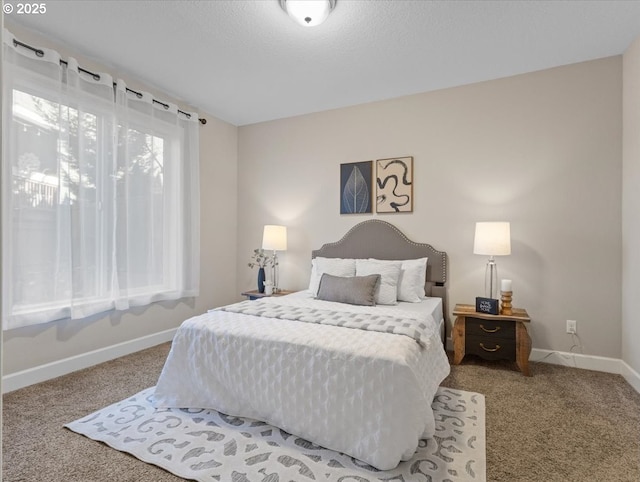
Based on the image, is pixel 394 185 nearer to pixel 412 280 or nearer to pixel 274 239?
pixel 412 280

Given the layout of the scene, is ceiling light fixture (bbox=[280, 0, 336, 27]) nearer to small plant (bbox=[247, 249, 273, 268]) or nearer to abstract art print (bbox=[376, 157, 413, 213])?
abstract art print (bbox=[376, 157, 413, 213])

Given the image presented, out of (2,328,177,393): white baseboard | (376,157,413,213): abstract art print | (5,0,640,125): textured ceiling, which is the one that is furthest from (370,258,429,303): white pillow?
(2,328,177,393): white baseboard

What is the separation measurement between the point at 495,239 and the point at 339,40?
2.09 metres

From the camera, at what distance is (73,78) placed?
9.87 ft

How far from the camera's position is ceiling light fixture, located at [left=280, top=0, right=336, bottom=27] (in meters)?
2.44

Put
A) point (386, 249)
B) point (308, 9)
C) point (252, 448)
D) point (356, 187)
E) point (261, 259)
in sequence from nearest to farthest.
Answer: point (252, 448)
point (308, 9)
point (386, 249)
point (356, 187)
point (261, 259)

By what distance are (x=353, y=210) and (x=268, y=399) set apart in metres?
2.48

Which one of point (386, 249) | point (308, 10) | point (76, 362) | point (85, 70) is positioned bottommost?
point (76, 362)

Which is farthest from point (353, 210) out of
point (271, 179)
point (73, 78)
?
point (73, 78)


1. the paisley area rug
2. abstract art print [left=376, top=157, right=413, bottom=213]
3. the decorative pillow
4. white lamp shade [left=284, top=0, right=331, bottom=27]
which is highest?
white lamp shade [left=284, top=0, right=331, bottom=27]

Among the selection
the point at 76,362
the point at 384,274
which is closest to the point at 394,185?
the point at 384,274

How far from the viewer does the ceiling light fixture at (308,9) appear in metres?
2.44

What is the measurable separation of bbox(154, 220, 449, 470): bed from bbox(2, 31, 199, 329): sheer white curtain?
125cm

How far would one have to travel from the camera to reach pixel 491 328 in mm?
3211
